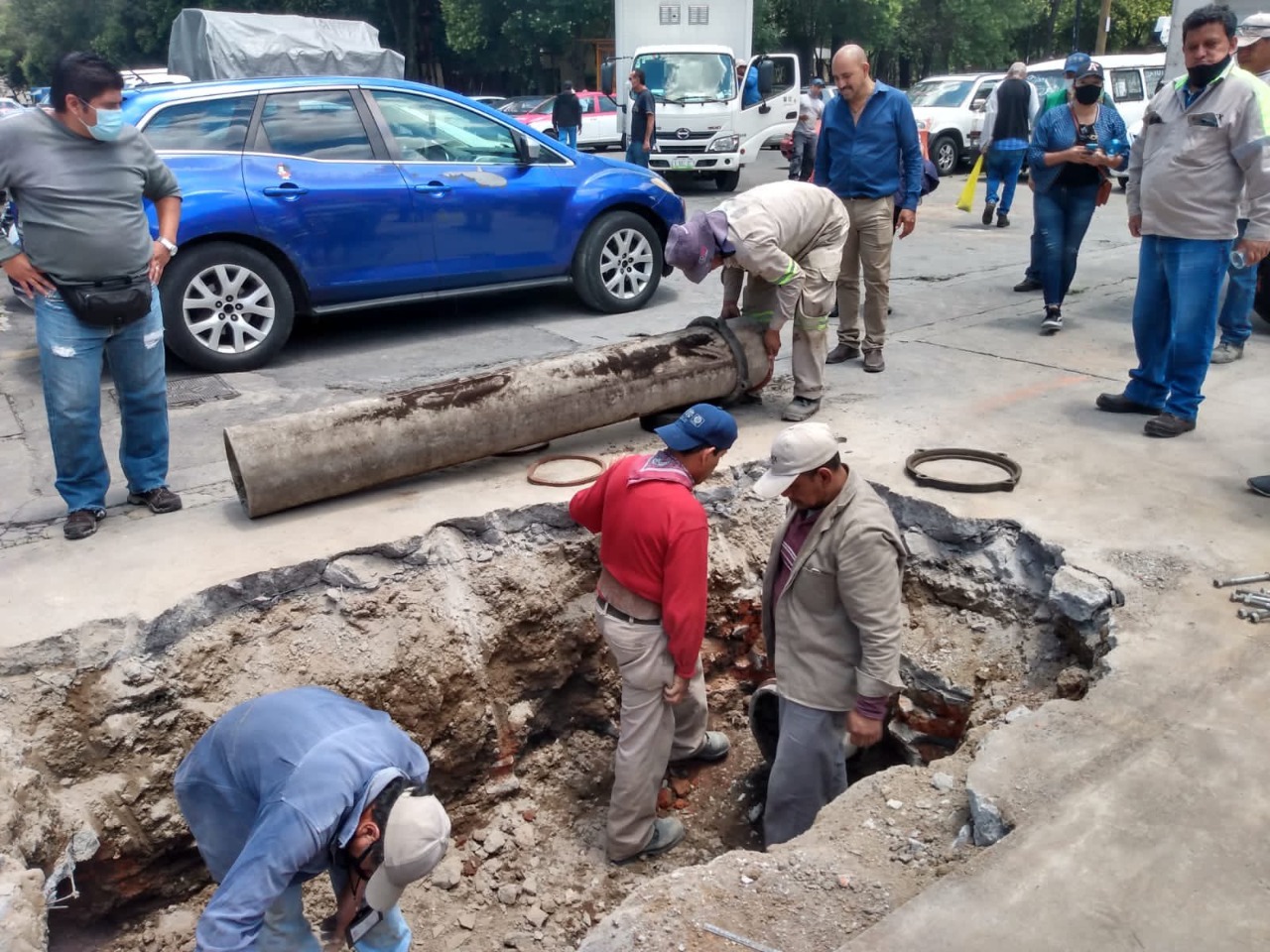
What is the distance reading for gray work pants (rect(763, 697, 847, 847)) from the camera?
3.86 meters

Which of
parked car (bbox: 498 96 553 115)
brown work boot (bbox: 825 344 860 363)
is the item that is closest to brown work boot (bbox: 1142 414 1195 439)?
brown work boot (bbox: 825 344 860 363)

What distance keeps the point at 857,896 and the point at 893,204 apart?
5094 millimetres

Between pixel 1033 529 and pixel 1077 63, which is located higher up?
pixel 1077 63

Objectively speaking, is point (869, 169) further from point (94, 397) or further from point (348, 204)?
point (94, 397)

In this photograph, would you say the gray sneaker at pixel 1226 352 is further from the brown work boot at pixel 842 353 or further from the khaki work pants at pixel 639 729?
the khaki work pants at pixel 639 729

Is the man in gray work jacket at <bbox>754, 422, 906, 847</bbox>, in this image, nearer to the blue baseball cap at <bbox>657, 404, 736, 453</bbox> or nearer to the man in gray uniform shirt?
the blue baseball cap at <bbox>657, 404, 736, 453</bbox>

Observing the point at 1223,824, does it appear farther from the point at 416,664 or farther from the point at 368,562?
the point at 368,562

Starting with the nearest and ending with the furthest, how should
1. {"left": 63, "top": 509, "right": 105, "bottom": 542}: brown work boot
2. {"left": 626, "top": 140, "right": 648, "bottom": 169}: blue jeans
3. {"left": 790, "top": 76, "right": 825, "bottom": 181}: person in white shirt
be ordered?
{"left": 63, "top": 509, "right": 105, "bottom": 542}: brown work boot, {"left": 790, "top": 76, "right": 825, "bottom": 181}: person in white shirt, {"left": 626, "top": 140, "right": 648, "bottom": 169}: blue jeans

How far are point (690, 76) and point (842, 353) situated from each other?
10531 mm

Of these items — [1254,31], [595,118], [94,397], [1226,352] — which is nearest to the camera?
[94,397]

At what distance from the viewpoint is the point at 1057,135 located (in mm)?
7598

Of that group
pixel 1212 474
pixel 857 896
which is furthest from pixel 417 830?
pixel 1212 474

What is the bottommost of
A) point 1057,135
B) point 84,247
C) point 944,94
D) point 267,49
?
point 84,247

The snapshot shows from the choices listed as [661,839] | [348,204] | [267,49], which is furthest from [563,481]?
[267,49]
